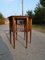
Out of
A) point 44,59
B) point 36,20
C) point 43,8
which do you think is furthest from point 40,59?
point 36,20

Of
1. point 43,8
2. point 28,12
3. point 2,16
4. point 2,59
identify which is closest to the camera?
point 2,59

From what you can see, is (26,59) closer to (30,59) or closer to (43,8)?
(30,59)

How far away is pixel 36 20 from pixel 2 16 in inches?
871

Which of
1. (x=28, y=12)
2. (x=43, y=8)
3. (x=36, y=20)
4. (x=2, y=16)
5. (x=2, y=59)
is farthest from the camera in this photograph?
(x=2, y=16)

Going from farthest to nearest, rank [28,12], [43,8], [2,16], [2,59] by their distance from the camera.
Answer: [2,16], [28,12], [43,8], [2,59]

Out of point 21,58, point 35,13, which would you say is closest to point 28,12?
point 35,13

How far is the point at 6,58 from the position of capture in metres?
6.14

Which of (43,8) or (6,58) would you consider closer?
(6,58)

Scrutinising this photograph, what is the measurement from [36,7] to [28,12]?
25.0 ft

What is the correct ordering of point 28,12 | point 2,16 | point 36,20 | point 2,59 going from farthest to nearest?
1. point 2,16
2. point 28,12
3. point 36,20
4. point 2,59

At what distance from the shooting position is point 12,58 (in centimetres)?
617

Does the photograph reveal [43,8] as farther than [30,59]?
Yes

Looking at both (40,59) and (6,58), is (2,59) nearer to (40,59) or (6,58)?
(6,58)

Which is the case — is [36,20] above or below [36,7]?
below
